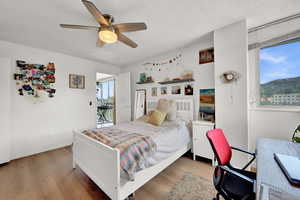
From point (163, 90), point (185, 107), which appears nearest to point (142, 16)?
point (163, 90)

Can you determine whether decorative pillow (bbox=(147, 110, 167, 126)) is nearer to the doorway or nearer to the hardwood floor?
the hardwood floor

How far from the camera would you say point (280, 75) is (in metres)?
2.01

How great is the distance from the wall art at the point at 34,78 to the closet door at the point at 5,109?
265 millimetres

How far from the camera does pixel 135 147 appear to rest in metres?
1.49

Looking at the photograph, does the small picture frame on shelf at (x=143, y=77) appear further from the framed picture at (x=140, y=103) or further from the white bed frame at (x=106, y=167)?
the white bed frame at (x=106, y=167)

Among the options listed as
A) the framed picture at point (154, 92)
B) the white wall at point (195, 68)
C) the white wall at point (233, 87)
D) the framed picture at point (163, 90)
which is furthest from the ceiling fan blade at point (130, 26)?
the framed picture at point (154, 92)

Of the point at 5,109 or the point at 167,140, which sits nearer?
the point at 167,140

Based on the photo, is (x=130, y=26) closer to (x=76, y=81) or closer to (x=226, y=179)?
(x=226, y=179)

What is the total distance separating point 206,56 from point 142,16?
5.39ft

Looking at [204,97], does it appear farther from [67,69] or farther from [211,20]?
[67,69]

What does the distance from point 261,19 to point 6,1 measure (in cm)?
369

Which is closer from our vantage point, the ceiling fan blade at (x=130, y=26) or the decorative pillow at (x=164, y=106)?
the ceiling fan blade at (x=130, y=26)

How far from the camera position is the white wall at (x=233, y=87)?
1.99 meters

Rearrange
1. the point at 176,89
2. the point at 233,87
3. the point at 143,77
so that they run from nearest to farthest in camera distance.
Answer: the point at 233,87, the point at 176,89, the point at 143,77
